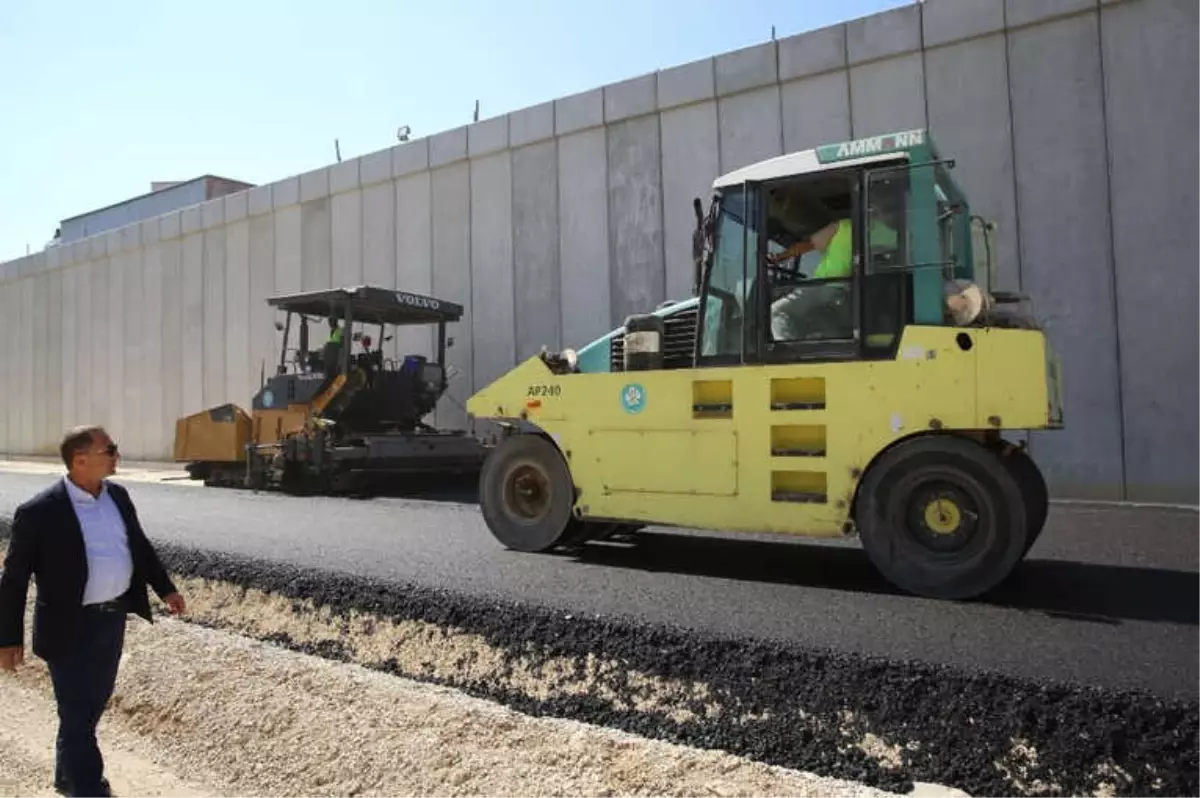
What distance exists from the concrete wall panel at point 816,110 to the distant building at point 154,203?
19.3 m

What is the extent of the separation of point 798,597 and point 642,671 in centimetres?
130

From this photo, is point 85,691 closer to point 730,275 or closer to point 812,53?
point 730,275

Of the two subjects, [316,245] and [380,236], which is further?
[316,245]

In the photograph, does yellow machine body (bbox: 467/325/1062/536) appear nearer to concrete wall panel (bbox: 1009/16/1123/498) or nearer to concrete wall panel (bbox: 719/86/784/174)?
concrete wall panel (bbox: 1009/16/1123/498)

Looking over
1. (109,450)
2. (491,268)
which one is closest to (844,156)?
(109,450)

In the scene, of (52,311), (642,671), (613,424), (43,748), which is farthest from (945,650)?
(52,311)

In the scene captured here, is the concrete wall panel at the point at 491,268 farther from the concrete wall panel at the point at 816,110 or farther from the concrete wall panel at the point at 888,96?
the concrete wall panel at the point at 888,96

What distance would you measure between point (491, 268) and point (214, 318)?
353 inches

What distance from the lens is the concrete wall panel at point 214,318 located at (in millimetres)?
19781

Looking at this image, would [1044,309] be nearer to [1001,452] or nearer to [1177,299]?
[1177,299]

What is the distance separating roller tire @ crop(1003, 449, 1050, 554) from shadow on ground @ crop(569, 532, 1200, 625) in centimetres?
35

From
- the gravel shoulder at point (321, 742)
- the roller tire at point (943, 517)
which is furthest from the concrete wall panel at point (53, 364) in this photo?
the roller tire at point (943, 517)

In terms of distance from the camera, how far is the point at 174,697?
4.68 m

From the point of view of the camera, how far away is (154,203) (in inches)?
1136
